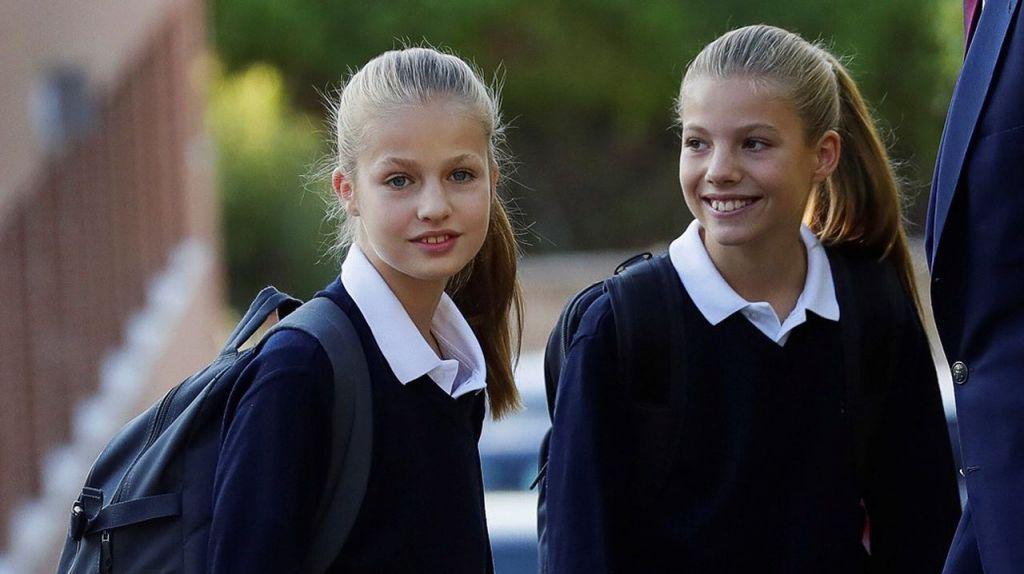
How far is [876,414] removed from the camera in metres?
3.21

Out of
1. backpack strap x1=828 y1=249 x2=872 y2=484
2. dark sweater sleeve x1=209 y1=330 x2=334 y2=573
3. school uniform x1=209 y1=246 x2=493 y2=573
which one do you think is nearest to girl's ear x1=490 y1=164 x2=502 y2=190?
school uniform x1=209 y1=246 x2=493 y2=573

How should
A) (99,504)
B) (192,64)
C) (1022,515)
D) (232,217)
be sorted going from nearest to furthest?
(1022,515)
(99,504)
(192,64)
(232,217)

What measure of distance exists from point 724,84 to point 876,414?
70cm

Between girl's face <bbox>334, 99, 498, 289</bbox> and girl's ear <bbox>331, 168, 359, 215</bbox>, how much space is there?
75 millimetres

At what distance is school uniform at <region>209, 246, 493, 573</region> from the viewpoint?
2.58 metres

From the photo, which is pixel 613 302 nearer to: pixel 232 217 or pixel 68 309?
pixel 68 309

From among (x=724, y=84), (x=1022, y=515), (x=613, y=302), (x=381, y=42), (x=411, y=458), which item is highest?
(x=381, y=42)

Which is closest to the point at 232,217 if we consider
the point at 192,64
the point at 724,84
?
the point at 192,64

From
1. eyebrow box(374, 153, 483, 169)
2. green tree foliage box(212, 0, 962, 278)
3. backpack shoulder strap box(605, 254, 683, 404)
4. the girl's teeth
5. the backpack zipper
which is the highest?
green tree foliage box(212, 0, 962, 278)

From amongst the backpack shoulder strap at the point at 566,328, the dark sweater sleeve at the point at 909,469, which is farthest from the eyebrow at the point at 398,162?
the dark sweater sleeve at the point at 909,469

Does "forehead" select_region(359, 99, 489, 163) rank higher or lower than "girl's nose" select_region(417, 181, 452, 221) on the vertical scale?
higher

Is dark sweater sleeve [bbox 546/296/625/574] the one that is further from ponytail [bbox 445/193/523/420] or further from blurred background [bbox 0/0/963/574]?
blurred background [bbox 0/0/963/574]

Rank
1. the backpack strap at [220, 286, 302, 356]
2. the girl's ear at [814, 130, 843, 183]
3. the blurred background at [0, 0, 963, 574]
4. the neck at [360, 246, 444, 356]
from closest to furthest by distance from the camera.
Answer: the backpack strap at [220, 286, 302, 356], the neck at [360, 246, 444, 356], the girl's ear at [814, 130, 843, 183], the blurred background at [0, 0, 963, 574]

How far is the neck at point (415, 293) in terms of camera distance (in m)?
2.97
